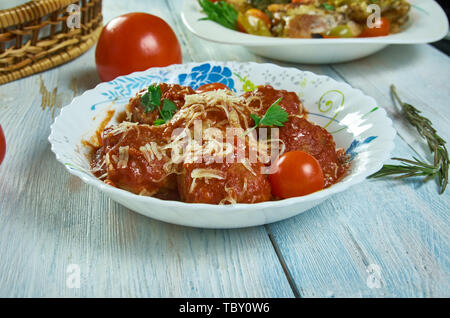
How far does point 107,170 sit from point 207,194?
1.55 feet

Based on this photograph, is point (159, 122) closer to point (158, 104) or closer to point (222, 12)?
point (158, 104)

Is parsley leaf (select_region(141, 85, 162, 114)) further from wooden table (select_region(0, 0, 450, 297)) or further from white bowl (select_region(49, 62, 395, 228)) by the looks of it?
wooden table (select_region(0, 0, 450, 297))

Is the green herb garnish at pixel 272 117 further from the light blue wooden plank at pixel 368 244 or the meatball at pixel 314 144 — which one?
the light blue wooden plank at pixel 368 244

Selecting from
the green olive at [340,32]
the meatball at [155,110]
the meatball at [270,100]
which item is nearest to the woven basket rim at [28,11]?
the meatball at [155,110]

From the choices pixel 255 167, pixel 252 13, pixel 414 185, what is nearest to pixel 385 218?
pixel 414 185

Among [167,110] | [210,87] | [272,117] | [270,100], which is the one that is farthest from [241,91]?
[272,117]

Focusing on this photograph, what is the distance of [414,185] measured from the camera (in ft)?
7.64

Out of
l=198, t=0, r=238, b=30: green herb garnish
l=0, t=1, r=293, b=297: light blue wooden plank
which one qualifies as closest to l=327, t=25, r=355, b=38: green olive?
l=198, t=0, r=238, b=30: green herb garnish

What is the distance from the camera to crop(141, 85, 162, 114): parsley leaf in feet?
7.72

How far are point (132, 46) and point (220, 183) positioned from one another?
1.65 m

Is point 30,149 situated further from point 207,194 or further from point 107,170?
point 207,194

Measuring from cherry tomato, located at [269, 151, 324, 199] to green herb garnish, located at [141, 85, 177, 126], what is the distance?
596 mm

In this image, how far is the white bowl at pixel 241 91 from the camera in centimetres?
174

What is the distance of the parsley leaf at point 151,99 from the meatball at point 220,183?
1.86 ft
